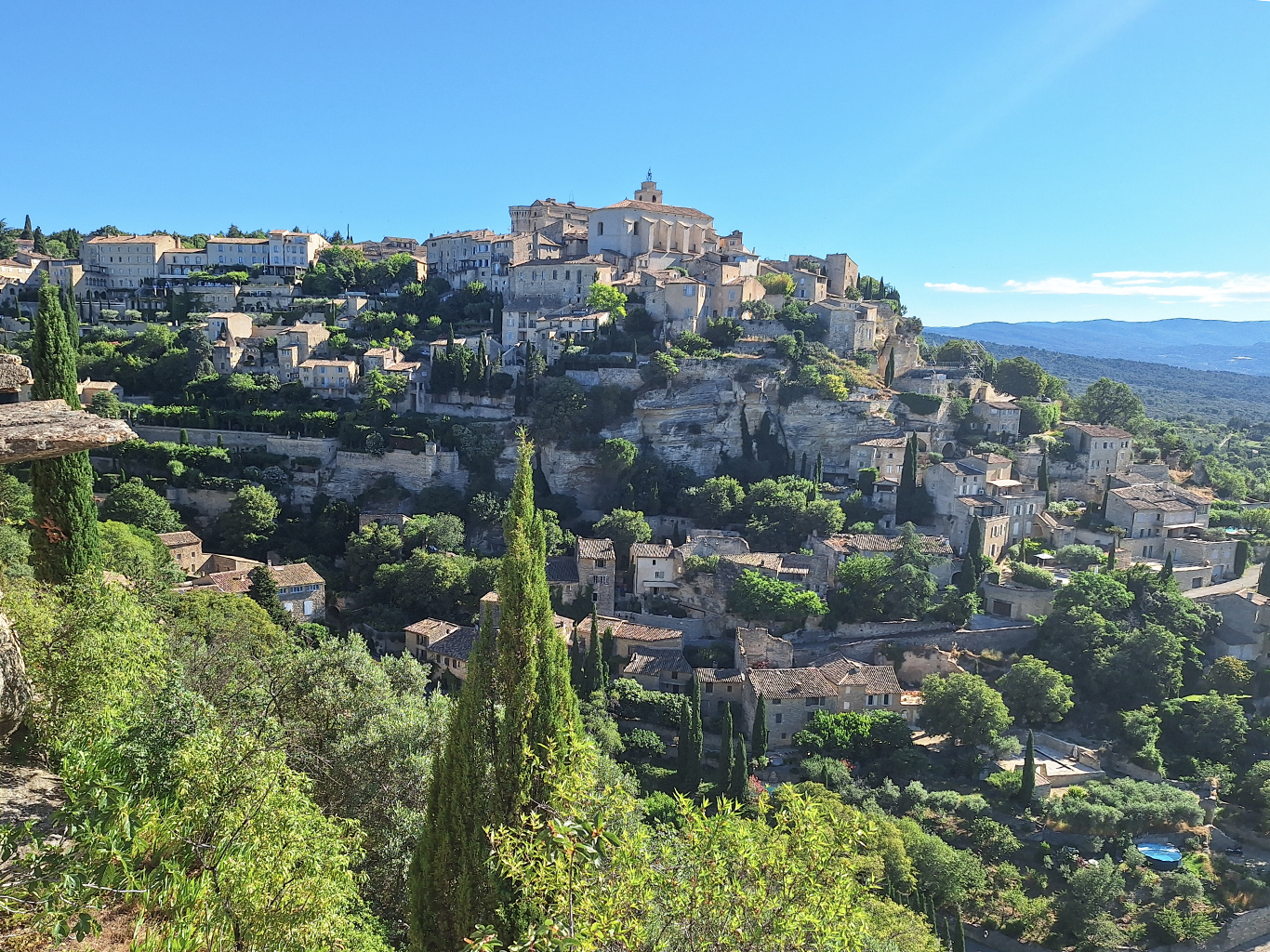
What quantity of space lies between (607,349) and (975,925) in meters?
34.1

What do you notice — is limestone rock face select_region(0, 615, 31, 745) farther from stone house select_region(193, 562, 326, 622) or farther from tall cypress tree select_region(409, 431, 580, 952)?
stone house select_region(193, 562, 326, 622)

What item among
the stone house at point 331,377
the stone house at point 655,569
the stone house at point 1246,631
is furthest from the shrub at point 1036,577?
the stone house at point 331,377

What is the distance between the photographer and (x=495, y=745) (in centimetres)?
1021

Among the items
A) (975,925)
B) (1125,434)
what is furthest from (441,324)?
(975,925)

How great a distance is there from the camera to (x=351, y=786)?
15789 mm

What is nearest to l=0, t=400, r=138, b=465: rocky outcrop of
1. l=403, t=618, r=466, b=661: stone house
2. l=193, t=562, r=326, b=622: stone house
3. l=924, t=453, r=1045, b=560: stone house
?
l=403, t=618, r=466, b=661: stone house

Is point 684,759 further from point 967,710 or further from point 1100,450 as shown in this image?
point 1100,450

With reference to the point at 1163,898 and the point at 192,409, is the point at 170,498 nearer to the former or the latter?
the point at 192,409

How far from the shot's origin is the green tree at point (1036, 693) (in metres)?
32.3

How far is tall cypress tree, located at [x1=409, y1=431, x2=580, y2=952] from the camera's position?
394 inches

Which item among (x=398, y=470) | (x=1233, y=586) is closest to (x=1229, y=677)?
(x=1233, y=586)

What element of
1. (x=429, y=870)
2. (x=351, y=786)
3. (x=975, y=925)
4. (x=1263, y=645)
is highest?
(x=429, y=870)

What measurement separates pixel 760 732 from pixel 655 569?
35.3 ft

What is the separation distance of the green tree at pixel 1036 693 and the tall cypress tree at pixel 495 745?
88.1 feet
